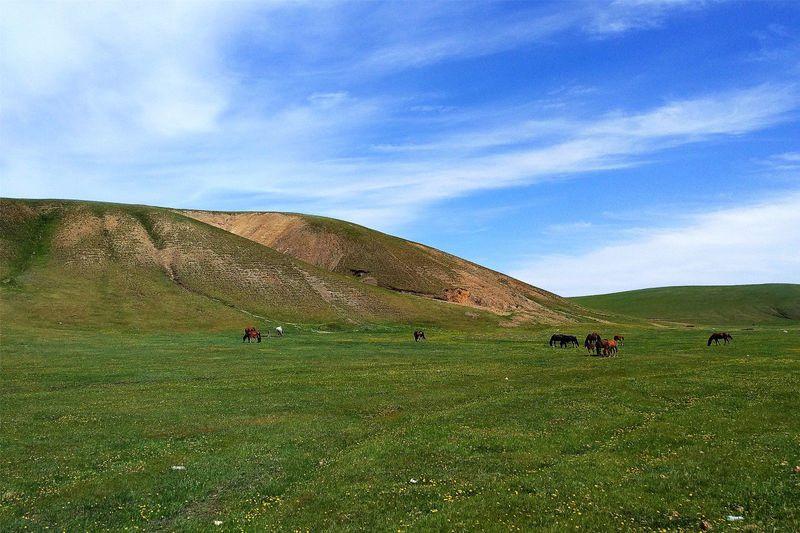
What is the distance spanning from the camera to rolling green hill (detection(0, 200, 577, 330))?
87.0m

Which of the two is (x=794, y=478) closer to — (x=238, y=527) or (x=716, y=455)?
(x=716, y=455)

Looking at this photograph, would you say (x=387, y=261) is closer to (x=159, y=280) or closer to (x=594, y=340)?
(x=159, y=280)

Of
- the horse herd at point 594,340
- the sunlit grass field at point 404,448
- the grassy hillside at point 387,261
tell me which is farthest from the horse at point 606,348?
the grassy hillside at point 387,261

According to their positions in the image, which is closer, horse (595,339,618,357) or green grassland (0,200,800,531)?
green grassland (0,200,800,531)

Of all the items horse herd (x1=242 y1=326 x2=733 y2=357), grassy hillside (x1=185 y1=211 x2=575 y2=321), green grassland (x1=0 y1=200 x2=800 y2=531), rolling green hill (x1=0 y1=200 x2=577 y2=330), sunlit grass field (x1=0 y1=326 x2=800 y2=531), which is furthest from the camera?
grassy hillside (x1=185 y1=211 x2=575 y2=321)

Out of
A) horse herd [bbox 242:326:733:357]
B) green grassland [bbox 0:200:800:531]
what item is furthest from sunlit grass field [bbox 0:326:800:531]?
horse herd [bbox 242:326:733:357]

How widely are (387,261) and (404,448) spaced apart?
13223 centimetres

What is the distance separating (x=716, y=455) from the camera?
16.5 meters

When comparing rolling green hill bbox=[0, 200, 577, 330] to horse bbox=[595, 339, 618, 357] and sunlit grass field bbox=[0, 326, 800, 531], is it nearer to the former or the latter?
sunlit grass field bbox=[0, 326, 800, 531]

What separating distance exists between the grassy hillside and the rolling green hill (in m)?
13.3

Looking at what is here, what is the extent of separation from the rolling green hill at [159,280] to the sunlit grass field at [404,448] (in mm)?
53116

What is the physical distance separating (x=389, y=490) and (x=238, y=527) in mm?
4041

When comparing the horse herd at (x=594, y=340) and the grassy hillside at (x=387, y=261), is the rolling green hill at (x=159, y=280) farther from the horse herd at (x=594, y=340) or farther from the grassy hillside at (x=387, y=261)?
the horse herd at (x=594, y=340)

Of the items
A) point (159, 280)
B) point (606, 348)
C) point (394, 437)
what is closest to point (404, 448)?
point (394, 437)
